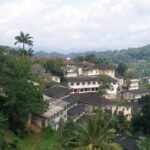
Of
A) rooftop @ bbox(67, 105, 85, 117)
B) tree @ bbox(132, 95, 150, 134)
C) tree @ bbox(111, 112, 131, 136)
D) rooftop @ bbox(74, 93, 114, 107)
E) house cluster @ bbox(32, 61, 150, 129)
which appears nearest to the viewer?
tree @ bbox(132, 95, 150, 134)

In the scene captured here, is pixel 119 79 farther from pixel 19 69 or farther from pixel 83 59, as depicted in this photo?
pixel 19 69

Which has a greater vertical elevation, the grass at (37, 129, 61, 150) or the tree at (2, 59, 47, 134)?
the tree at (2, 59, 47, 134)

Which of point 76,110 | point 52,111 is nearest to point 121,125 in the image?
point 52,111

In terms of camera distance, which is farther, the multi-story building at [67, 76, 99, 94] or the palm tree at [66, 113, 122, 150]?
the multi-story building at [67, 76, 99, 94]

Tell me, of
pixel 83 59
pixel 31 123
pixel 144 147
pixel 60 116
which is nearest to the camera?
pixel 144 147

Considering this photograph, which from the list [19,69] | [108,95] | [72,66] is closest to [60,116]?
[19,69]

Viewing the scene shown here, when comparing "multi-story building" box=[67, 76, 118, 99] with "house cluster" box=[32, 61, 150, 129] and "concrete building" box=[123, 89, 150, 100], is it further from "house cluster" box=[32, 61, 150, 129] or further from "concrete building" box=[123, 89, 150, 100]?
"concrete building" box=[123, 89, 150, 100]


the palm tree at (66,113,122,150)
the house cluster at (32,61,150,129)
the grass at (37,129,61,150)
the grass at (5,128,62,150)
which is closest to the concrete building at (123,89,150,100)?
the house cluster at (32,61,150,129)

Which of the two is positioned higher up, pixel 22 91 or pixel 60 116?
pixel 22 91
